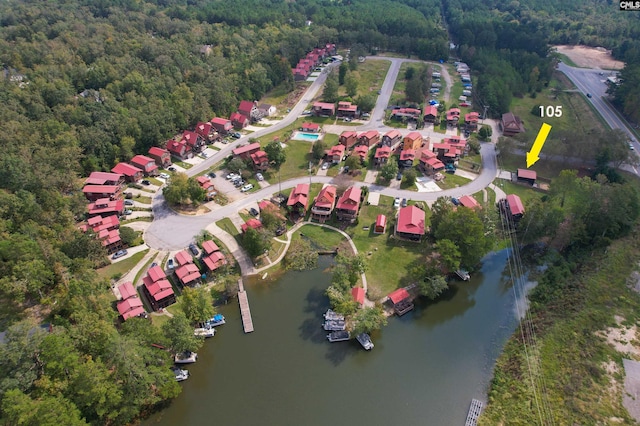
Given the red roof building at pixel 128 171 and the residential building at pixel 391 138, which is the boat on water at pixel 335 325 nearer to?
the residential building at pixel 391 138

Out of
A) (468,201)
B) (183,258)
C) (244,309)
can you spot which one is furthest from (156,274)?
(468,201)

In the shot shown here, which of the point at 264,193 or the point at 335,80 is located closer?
the point at 264,193

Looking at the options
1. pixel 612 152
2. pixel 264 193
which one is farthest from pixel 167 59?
pixel 612 152

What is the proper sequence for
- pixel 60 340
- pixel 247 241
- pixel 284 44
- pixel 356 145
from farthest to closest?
1. pixel 284 44
2. pixel 356 145
3. pixel 247 241
4. pixel 60 340

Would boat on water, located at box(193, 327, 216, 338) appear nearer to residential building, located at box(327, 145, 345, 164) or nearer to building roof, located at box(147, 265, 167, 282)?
building roof, located at box(147, 265, 167, 282)

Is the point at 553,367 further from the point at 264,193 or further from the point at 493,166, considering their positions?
the point at 264,193

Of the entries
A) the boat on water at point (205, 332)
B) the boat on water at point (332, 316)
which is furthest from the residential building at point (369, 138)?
the boat on water at point (205, 332)
